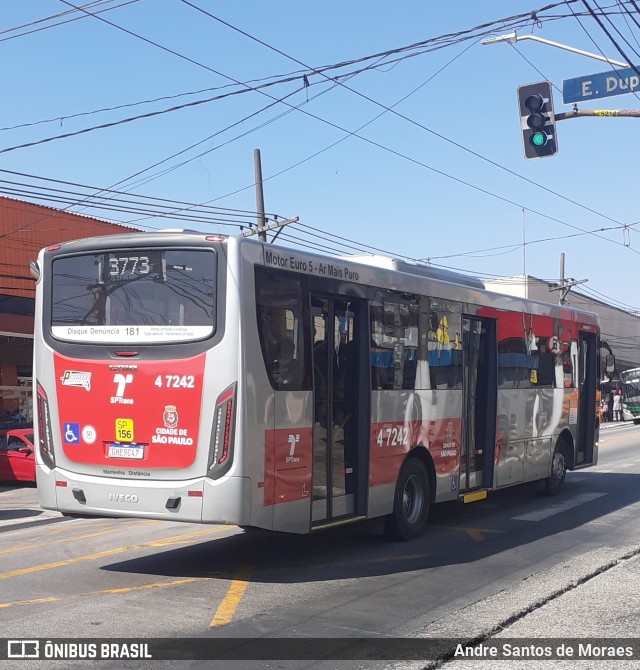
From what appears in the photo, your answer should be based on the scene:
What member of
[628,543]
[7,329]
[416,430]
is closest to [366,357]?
→ [416,430]

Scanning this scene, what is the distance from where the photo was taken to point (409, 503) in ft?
36.6

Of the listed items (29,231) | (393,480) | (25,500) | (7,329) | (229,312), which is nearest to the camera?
(229,312)

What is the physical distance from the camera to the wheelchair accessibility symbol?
8.88m

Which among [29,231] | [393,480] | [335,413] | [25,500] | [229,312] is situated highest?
[29,231]

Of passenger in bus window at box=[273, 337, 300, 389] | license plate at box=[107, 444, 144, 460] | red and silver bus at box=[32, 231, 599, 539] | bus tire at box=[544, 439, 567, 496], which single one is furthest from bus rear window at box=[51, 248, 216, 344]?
bus tire at box=[544, 439, 567, 496]

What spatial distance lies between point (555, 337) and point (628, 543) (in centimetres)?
500

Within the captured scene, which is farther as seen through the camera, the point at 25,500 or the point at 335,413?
the point at 25,500

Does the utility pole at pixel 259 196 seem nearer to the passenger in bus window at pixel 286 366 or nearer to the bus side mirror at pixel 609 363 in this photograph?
the bus side mirror at pixel 609 363

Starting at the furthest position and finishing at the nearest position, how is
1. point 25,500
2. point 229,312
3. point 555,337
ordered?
1. point 25,500
2. point 555,337
3. point 229,312

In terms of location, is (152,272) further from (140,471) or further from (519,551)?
(519,551)

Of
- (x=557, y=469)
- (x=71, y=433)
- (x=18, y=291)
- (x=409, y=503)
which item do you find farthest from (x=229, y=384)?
(x=18, y=291)

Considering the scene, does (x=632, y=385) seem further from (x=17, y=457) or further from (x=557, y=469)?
(x=17, y=457)

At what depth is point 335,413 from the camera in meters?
9.70

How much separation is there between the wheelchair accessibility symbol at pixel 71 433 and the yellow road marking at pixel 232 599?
207 cm
